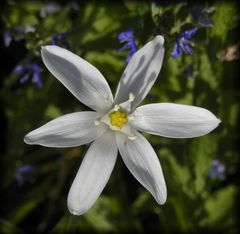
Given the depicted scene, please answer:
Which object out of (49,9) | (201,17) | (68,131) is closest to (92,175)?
(68,131)

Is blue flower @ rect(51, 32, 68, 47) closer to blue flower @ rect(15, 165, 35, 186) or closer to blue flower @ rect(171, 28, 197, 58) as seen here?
blue flower @ rect(171, 28, 197, 58)

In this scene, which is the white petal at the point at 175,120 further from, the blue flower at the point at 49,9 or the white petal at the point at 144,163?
the blue flower at the point at 49,9

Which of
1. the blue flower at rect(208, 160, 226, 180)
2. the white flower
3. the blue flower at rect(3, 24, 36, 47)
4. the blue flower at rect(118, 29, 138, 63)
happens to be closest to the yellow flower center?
the white flower

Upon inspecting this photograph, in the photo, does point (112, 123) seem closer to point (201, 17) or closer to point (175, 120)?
point (175, 120)

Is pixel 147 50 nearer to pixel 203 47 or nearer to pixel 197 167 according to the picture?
pixel 203 47

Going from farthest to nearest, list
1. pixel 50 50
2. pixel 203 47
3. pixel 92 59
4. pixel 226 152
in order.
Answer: pixel 226 152 < pixel 92 59 < pixel 203 47 < pixel 50 50

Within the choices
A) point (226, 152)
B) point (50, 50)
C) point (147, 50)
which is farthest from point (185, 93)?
point (50, 50)

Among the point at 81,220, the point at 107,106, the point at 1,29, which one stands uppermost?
the point at 1,29
